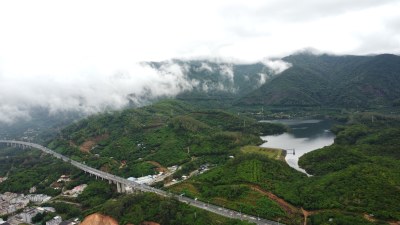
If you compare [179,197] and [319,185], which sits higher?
[319,185]

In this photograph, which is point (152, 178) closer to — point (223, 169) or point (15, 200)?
point (223, 169)

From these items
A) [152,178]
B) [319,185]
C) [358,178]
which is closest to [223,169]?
[152,178]

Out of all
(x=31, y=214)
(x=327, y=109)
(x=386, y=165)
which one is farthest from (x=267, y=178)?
(x=327, y=109)

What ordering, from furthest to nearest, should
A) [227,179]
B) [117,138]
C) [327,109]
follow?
[327,109] < [117,138] < [227,179]

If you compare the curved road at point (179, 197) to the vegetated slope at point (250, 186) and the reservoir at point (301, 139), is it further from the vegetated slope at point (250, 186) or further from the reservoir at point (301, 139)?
the reservoir at point (301, 139)

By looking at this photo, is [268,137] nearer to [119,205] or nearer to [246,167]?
[246,167]

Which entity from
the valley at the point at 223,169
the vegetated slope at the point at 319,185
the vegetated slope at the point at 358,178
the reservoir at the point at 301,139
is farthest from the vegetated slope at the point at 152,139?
the vegetated slope at the point at 358,178
